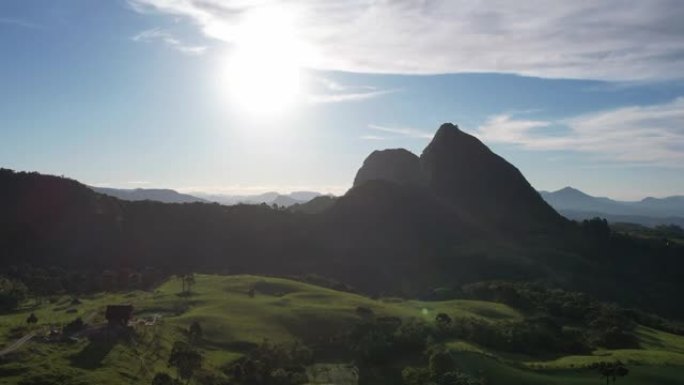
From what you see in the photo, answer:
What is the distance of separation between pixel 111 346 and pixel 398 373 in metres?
42.0

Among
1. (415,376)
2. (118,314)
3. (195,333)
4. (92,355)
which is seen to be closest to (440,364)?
(415,376)

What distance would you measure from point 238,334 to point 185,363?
24.3 metres

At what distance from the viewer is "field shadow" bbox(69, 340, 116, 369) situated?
6800 centimetres

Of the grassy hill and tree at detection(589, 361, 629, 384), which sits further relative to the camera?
tree at detection(589, 361, 629, 384)

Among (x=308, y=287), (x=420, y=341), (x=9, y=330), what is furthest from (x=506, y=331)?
(x=9, y=330)

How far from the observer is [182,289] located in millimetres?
134875

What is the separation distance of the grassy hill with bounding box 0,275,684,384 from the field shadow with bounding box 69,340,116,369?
0.36ft

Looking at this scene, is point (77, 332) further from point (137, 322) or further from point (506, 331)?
point (506, 331)

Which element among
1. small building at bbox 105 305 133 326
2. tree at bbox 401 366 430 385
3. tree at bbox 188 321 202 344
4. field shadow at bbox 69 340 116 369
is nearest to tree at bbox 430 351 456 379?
tree at bbox 401 366 430 385

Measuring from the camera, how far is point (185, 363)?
75188 millimetres

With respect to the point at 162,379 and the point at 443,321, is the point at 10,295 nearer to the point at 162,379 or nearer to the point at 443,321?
the point at 162,379

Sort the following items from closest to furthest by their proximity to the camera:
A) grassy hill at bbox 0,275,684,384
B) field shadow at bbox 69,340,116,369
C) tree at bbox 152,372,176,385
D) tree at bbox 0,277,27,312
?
tree at bbox 152,372,176,385 → field shadow at bbox 69,340,116,369 → grassy hill at bbox 0,275,684,384 → tree at bbox 0,277,27,312

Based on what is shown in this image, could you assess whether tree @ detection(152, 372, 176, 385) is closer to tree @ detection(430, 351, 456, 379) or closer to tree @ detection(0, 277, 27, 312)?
tree @ detection(430, 351, 456, 379)

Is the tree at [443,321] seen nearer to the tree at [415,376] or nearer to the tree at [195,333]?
the tree at [415,376]
